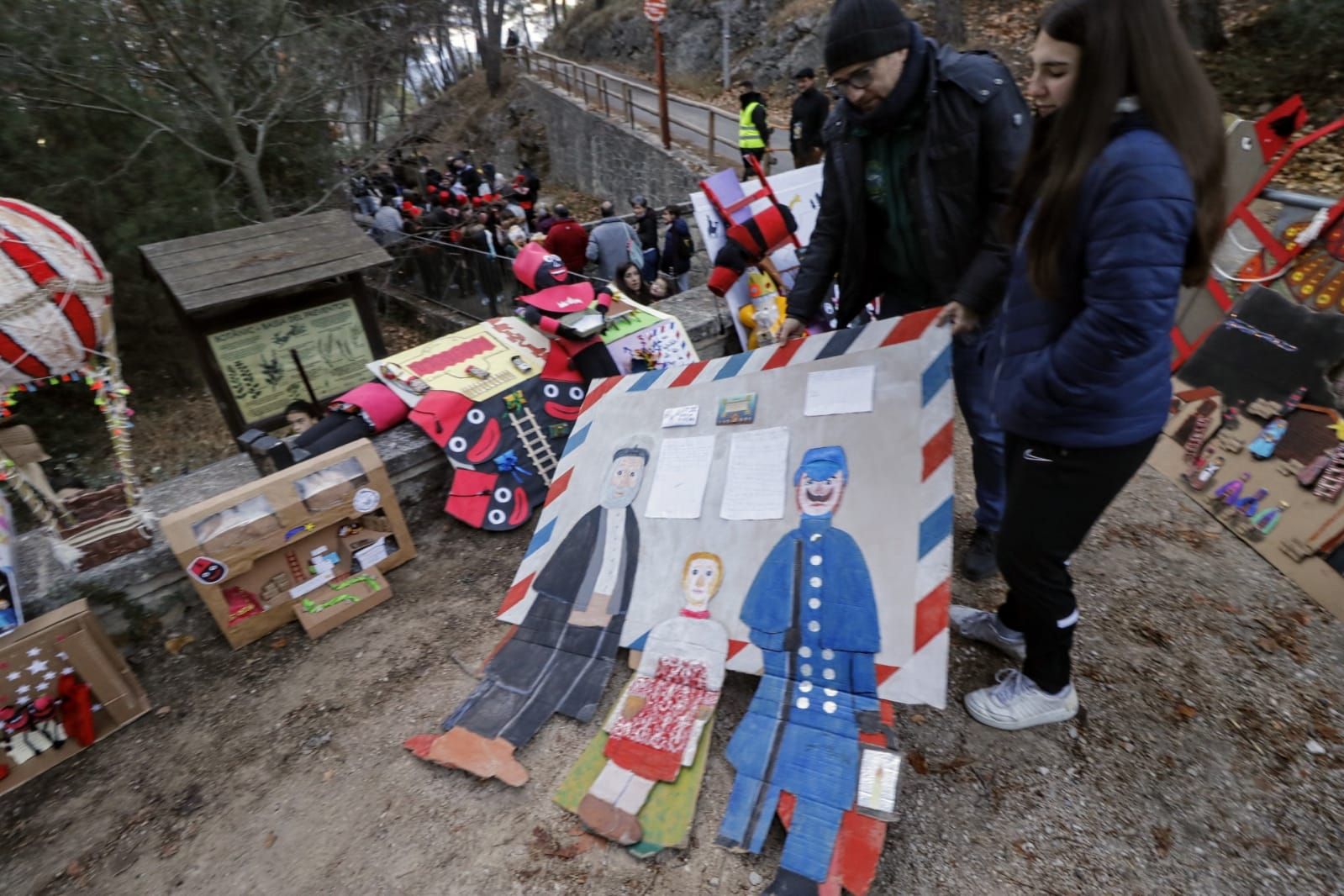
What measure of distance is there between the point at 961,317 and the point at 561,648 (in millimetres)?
2082

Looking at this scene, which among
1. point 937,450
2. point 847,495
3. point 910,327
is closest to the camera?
point 937,450

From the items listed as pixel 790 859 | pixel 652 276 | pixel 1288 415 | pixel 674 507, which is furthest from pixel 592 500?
pixel 652 276

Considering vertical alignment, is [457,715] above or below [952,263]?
below

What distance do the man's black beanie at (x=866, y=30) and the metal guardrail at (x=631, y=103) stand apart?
10.2 m

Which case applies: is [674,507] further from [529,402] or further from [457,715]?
[529,402]

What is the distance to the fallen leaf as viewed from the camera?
9.94 feet

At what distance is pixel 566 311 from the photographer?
3959 mm

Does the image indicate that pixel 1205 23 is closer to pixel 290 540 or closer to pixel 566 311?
pixel 566 311

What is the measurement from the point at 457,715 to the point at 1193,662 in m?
2.95

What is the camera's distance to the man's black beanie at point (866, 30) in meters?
2.14

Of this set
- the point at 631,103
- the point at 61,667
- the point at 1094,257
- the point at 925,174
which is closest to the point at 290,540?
the point at 61,667

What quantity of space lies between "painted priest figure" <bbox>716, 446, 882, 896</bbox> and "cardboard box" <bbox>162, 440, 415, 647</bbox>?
6.59ft

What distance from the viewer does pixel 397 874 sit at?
209cm

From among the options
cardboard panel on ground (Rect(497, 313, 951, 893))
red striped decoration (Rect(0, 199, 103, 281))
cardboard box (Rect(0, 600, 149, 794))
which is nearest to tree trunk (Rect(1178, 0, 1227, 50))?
cardboard panel on ground (Rect(497, 313, 951, 893))
